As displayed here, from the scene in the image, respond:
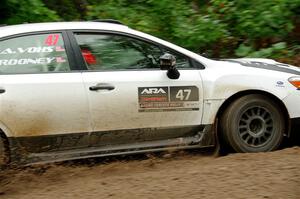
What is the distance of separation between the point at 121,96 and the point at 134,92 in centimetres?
15

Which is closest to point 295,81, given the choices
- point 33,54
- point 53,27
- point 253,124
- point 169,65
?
point 253,124

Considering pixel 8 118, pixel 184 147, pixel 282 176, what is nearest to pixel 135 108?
pixel 184 147

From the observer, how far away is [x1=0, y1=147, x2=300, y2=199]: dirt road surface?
4.68 meters

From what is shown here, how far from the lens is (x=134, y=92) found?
233 inches

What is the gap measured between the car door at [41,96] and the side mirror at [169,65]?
90 centimetres

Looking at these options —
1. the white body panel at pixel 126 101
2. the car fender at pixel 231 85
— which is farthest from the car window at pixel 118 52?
the car fender at pixel 231 85

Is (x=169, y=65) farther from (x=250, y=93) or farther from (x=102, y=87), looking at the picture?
(x=250, y=93)

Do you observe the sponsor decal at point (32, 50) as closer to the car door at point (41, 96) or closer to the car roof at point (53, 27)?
the car door at point (41, 96)

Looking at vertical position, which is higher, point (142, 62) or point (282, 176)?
point (142, 62)

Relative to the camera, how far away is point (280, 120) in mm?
6293

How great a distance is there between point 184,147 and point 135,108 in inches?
29.1

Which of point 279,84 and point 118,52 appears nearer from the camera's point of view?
point 118,52

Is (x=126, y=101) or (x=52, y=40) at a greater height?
(x=52, y=40)

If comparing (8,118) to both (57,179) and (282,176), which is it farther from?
(282,176)
